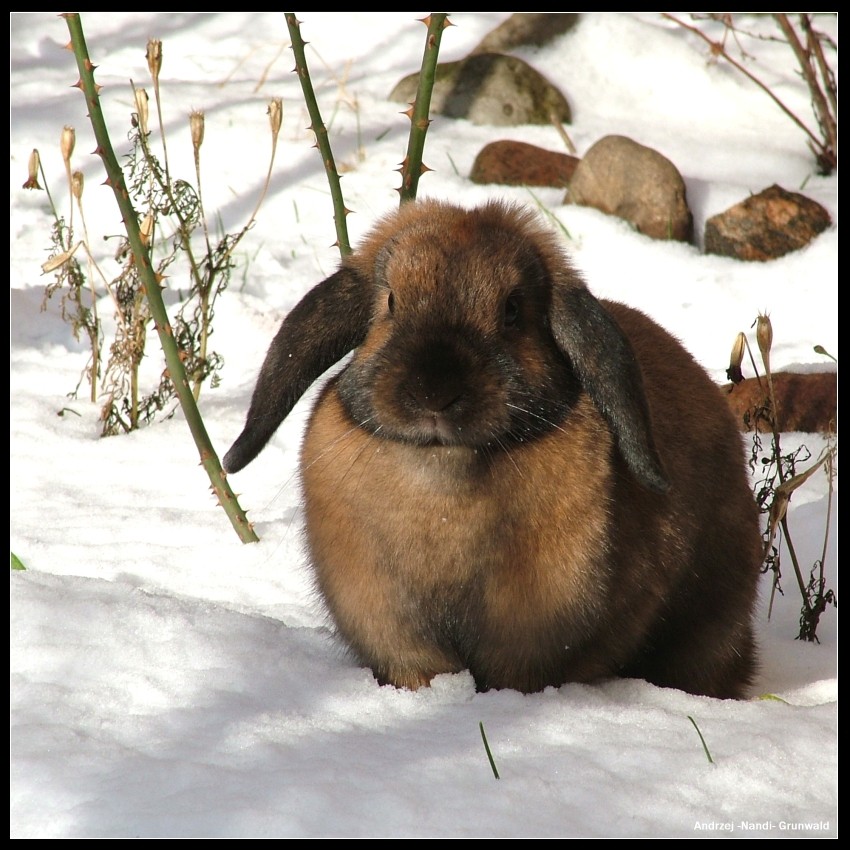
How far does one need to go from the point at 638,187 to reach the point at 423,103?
2.94 meters

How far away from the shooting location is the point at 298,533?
4133 millimetres

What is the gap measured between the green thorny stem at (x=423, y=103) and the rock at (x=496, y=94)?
3740 millimetres

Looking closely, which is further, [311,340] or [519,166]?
[519,166]

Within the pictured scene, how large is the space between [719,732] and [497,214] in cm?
141

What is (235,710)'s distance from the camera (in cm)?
266

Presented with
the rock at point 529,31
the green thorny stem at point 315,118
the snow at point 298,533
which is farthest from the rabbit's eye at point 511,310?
the rock at point 529,31

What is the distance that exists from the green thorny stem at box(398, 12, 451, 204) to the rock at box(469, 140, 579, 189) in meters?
2.93

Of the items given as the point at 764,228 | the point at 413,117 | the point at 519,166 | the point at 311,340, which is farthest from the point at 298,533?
the point at 764,228

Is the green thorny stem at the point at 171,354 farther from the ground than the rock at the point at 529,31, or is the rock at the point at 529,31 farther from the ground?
the rock at the point at 529,31

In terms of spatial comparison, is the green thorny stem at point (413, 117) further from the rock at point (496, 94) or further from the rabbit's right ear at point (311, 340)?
the rock at point (496, 94)

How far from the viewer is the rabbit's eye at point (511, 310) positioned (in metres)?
2.72

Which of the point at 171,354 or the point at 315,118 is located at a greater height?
the point at 315,118

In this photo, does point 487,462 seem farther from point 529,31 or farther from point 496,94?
point 529,31

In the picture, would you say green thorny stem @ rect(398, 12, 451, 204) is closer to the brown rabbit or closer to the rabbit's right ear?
the brown rabbit
